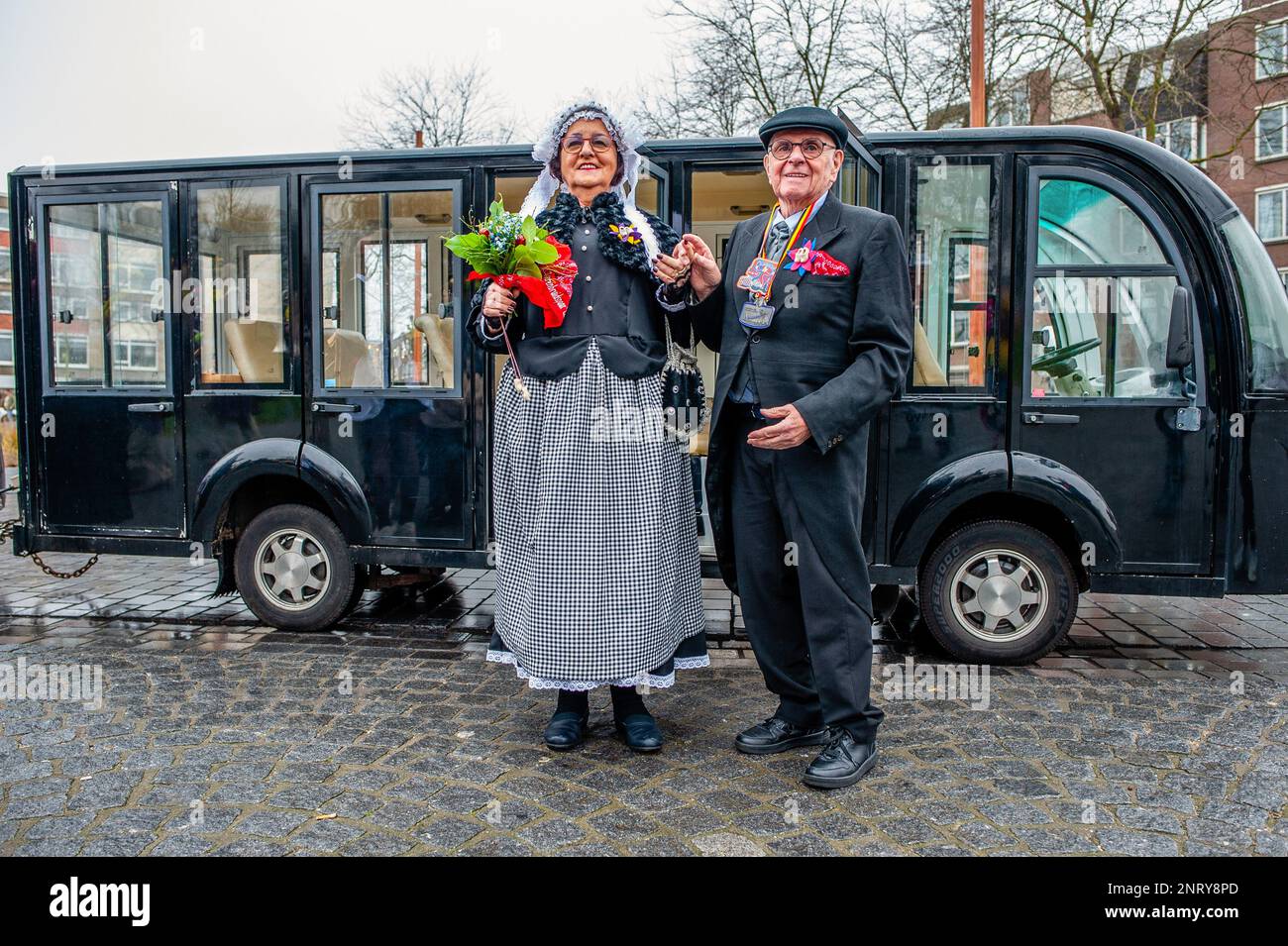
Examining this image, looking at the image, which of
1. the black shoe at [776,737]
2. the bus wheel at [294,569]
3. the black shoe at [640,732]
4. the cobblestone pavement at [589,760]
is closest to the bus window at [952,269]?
the cobblestone pavement at [589,760]

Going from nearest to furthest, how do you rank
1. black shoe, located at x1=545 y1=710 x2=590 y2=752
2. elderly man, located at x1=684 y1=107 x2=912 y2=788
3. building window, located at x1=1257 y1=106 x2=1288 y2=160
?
elderly man, located at x1=684 y1=107 x2=912 y2=788 < black shoe, located at x1=545 y1=710 x2=590 y2=752 < building window, located at x1=1257 y1=106 x2=1288 y2=160

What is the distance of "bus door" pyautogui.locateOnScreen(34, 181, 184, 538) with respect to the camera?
5.75 metres

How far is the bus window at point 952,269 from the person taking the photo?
4.99 meters

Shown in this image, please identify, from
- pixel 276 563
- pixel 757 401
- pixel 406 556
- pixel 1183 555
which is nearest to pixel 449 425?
pixel 406 556

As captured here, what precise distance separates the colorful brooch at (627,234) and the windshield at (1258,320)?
2.99 metres

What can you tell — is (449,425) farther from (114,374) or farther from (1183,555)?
(1183,555)

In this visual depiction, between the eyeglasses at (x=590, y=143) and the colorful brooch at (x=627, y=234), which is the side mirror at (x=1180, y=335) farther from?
the eyeglasses at (x=590, y=143)

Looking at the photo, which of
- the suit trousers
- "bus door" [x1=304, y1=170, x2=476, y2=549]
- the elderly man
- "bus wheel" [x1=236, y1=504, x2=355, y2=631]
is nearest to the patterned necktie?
the elderly man

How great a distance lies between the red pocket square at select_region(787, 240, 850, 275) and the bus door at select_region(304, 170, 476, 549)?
2.46m

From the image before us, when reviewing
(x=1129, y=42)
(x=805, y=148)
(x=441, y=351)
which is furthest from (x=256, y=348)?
(x=1129, y=42)

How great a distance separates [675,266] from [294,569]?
3.27 metres

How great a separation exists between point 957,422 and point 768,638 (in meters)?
1.90

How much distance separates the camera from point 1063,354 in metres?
4.95

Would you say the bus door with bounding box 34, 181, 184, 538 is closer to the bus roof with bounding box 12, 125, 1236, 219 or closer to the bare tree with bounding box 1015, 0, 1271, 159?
the bus roof with bounding box 12, 125, 1236, 219
